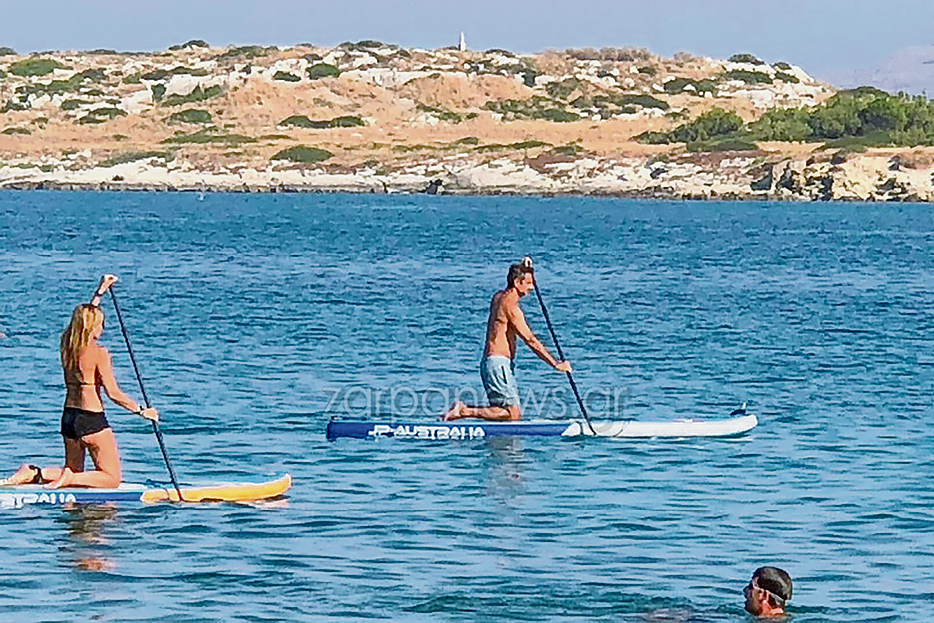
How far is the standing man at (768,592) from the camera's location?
590 inches

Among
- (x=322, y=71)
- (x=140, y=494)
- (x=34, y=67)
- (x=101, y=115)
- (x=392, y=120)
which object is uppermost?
(x=34, y=67)

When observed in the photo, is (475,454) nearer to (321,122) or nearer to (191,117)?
(321,122)

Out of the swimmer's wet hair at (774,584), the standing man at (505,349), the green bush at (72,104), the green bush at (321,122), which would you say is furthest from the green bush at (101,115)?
the swimmer's wet hair at (774,584)

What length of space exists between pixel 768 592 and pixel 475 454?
841 cm

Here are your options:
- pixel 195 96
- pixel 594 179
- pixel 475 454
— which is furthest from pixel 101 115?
pixel 475 454

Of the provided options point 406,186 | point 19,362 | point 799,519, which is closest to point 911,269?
point 19,362

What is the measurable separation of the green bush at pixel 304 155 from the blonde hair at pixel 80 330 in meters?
117

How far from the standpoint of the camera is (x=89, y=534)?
1805 centimetres

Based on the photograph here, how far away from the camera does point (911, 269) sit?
6431 centimetres

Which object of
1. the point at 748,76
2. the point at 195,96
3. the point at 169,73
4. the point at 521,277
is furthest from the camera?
the point at 748,76

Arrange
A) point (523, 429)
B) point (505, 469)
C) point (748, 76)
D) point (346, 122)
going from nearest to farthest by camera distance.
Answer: point (505, 469), point (523, 429), point (346, 122), point (748, 76)

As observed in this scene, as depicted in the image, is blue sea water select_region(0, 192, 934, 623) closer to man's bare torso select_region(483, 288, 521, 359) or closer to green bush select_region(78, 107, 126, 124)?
man's bare torso select_region(483, 288, 521, 359)

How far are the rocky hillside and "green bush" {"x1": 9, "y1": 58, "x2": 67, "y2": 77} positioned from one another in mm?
249

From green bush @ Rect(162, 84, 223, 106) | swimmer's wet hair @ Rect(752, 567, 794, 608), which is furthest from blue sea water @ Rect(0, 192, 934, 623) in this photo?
green bush @ Rect(162, 84, 223, 106)
